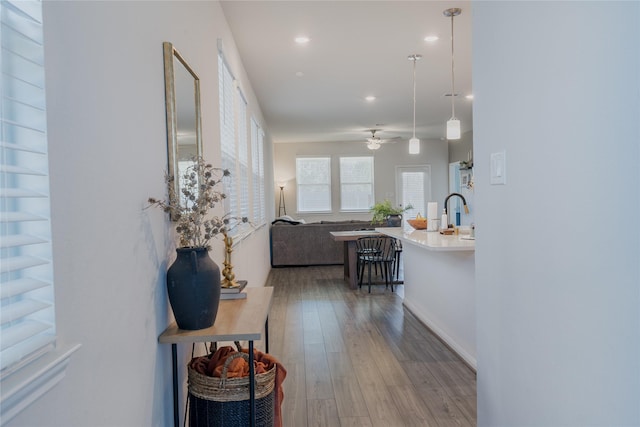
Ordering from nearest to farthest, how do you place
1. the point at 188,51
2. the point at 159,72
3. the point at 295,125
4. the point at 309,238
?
the point at 159,72, the point at 188,51, the point at 309,238, the point at 295,125

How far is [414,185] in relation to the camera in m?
11.5

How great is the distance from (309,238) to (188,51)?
5931mm

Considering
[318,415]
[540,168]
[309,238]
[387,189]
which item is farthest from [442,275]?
[387,189]

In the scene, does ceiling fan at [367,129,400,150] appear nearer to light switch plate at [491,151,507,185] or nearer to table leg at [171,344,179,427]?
light switch plate at [491,151,507,185]

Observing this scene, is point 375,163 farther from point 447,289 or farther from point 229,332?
point 229,332

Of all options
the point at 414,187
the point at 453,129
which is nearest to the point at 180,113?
the point at 453,129

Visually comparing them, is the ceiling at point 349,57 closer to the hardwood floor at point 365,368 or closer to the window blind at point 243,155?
the window blind at point 243,155

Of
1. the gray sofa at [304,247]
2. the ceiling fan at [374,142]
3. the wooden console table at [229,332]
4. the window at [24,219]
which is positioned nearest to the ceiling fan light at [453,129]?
the wooden console table at [229,332]

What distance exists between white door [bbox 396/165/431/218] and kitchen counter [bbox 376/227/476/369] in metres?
6.87

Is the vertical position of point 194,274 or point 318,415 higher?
point 194,274

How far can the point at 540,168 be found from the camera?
130cm

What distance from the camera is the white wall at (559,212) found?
38.7 inches

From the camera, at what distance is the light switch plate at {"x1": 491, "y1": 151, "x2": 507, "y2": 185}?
4.97 ft

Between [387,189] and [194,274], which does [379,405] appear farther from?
[387,189]
